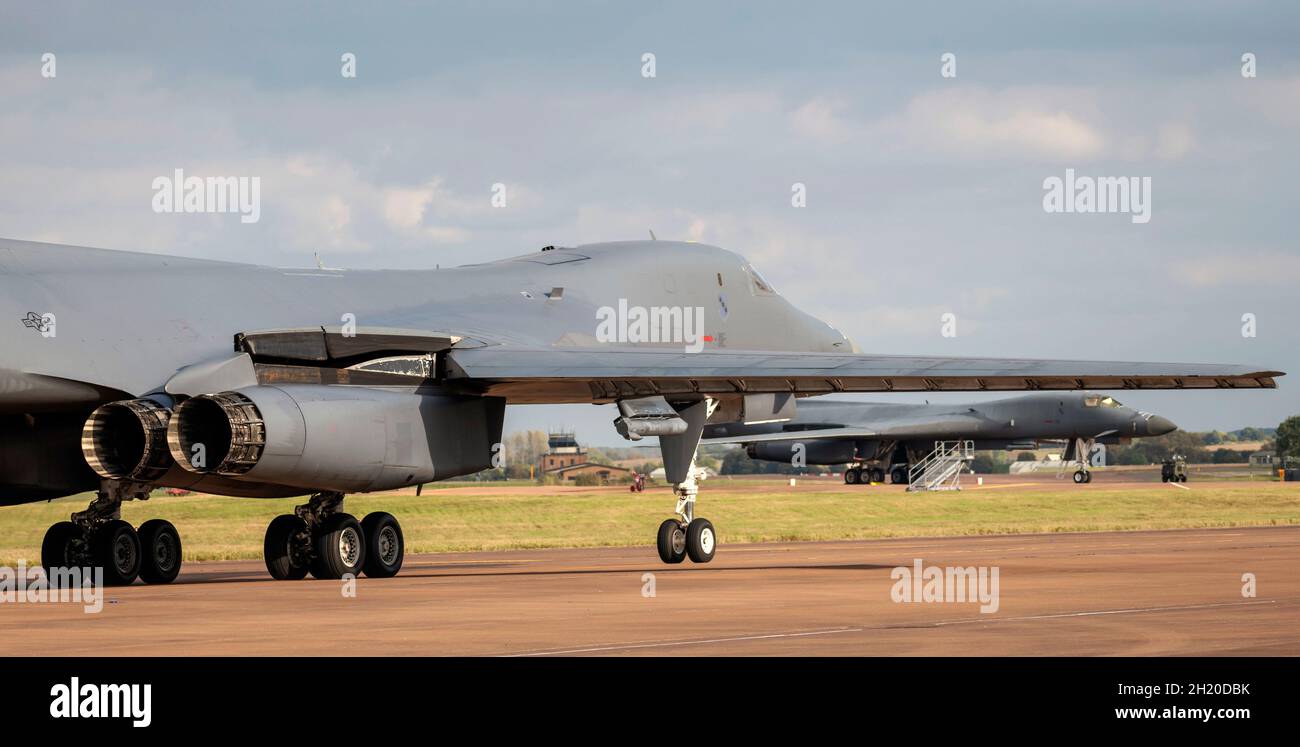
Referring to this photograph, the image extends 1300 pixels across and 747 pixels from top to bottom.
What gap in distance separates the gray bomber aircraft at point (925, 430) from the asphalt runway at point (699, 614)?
2005 inches

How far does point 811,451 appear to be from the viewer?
3231 inches

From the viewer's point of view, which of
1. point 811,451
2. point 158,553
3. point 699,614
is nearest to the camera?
point 699,614

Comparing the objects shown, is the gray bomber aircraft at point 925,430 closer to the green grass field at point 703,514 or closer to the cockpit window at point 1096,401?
the cockpit window at point 1096,401

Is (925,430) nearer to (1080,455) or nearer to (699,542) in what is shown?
(1080,455)

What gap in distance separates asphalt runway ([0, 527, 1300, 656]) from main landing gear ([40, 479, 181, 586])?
24.4 inches

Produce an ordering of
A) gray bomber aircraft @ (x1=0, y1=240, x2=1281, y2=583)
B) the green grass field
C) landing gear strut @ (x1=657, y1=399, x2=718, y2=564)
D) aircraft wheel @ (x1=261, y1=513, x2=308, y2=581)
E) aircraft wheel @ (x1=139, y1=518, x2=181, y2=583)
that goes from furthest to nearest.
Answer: the green grass field, landing gear strut @ (x1=657, y1=399, x2=718, y2=564), aircraft wheel @ (x1=139, y1=518, x2=181, y2=583), aircraft wheel @ (x1=261, y1=513, x2=308, y2=581), gray bomber aircraft @ (x1=0, y1=240, x2=1281, y2=583)

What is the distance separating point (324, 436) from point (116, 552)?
13.8 ft

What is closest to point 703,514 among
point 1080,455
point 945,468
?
point 945,468

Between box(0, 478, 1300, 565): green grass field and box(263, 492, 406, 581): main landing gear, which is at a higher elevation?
box(263, 492, 406, 581): main landing gear

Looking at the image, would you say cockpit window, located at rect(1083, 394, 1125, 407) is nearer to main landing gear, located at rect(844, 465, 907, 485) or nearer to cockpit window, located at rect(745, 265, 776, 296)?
main landing gear, located at rect(844, 465, 907, 485)

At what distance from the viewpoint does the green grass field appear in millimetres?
35188

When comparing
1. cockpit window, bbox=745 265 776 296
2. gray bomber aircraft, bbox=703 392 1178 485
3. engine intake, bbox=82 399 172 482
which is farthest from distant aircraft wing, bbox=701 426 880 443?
engine intake, bbox=82 399 172 482
